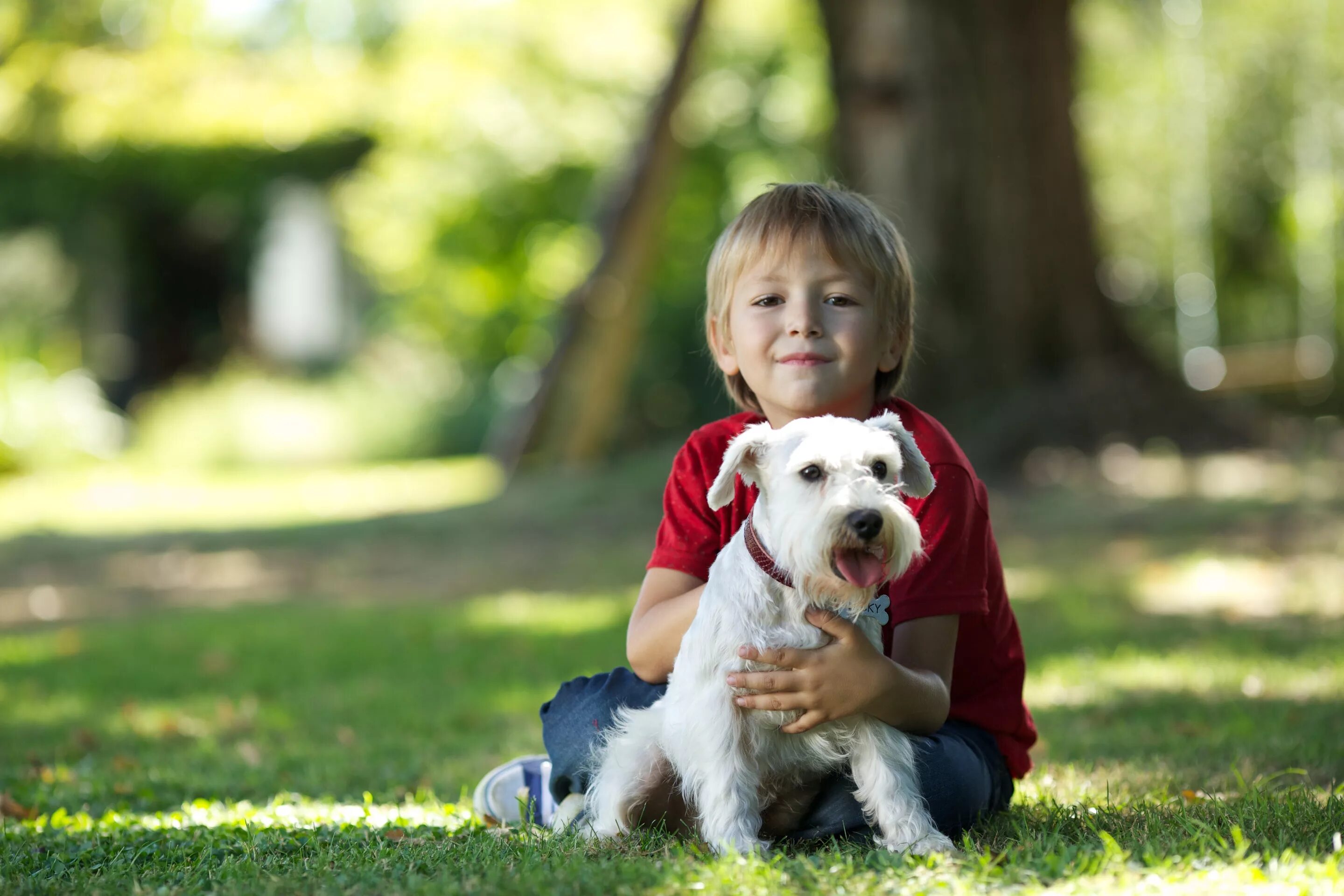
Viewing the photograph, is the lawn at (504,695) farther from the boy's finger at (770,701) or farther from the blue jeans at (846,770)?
the boy's finger at (770,701)

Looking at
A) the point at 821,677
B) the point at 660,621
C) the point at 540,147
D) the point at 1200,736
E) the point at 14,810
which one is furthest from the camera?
the point at 540,147

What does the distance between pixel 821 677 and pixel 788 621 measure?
0.15m

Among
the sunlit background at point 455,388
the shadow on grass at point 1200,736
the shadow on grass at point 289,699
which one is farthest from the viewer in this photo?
the sunlit background at point 455,388

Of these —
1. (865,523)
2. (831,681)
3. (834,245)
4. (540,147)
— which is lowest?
(831,681)

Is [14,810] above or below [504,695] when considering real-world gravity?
above

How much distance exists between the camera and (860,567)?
284 centimetres

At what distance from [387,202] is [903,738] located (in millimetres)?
21365

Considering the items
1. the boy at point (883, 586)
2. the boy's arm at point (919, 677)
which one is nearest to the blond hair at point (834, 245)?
the boy at point (883, 586)

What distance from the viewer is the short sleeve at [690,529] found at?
3.59 meters

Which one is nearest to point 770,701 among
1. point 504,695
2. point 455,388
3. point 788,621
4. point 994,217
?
point 788,621

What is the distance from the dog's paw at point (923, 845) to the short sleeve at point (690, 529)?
32.3 inches

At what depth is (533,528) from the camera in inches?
496

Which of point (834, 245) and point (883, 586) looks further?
point (834, 245)

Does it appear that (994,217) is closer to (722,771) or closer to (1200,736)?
(1200,736)
